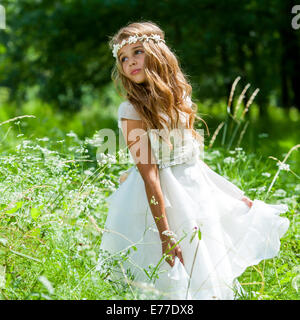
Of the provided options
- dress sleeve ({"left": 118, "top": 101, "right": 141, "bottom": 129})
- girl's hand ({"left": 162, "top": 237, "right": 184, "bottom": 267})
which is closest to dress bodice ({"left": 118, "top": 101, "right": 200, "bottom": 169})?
dress sleeve ({"left": 118, "top": 101, "right": 141, "bottom": 129})

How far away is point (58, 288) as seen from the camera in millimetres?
2029

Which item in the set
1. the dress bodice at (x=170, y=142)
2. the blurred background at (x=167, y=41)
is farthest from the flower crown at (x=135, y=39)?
the blurred background at (x=167, y=41)

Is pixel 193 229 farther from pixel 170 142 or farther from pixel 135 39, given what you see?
pixel 135 39

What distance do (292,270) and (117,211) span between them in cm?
95

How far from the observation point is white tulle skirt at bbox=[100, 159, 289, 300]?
2191 mm

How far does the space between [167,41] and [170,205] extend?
519 cm

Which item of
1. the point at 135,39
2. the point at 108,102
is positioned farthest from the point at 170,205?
the point at 108,102

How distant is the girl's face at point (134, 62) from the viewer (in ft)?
7.77

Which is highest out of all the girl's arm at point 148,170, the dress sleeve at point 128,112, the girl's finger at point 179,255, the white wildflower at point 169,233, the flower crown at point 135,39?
the flower crown at point 135,39

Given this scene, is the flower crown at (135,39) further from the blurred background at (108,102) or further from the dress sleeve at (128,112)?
the blurred background at (108,102)

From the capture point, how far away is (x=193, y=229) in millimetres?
2244

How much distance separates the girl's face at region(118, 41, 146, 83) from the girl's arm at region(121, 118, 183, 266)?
0.78 ft
